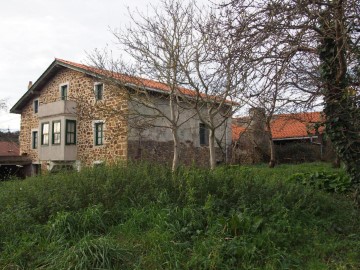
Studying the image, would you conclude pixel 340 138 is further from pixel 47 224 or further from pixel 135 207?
pixel 47 224

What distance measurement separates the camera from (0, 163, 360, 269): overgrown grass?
15.3ft

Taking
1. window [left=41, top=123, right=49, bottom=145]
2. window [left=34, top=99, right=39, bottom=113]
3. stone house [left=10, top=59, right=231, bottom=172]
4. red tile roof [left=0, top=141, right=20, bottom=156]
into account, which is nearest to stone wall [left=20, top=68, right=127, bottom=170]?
stone house [left=10, top=59, right=231, bottom=172]

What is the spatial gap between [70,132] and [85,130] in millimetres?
1368

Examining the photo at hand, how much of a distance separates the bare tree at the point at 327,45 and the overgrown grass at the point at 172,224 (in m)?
1.54

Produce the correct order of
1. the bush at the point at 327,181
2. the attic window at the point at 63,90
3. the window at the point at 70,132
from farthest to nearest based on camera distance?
1. the attic window at the point at 63,90
2. the window at the point at 70,132
3. the bush at the point at 327,181

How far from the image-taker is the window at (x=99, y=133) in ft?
69.2

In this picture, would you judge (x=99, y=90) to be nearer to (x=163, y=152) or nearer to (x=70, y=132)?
(x=70, y=132)

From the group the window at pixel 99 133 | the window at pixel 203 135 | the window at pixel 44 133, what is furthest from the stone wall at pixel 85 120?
the window at pixel 203 135

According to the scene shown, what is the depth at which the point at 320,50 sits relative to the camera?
24.6 ft

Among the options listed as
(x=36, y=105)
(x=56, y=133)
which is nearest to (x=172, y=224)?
(x=56, y=133)

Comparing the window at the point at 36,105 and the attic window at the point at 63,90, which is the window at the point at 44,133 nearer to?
the attic window at the point at 63,90

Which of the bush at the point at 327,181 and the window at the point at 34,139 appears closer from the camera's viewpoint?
the bush at the point at 327,181

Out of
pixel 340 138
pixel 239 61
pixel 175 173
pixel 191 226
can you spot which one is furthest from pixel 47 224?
pixel 340 138

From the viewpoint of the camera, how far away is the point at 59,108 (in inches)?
890
